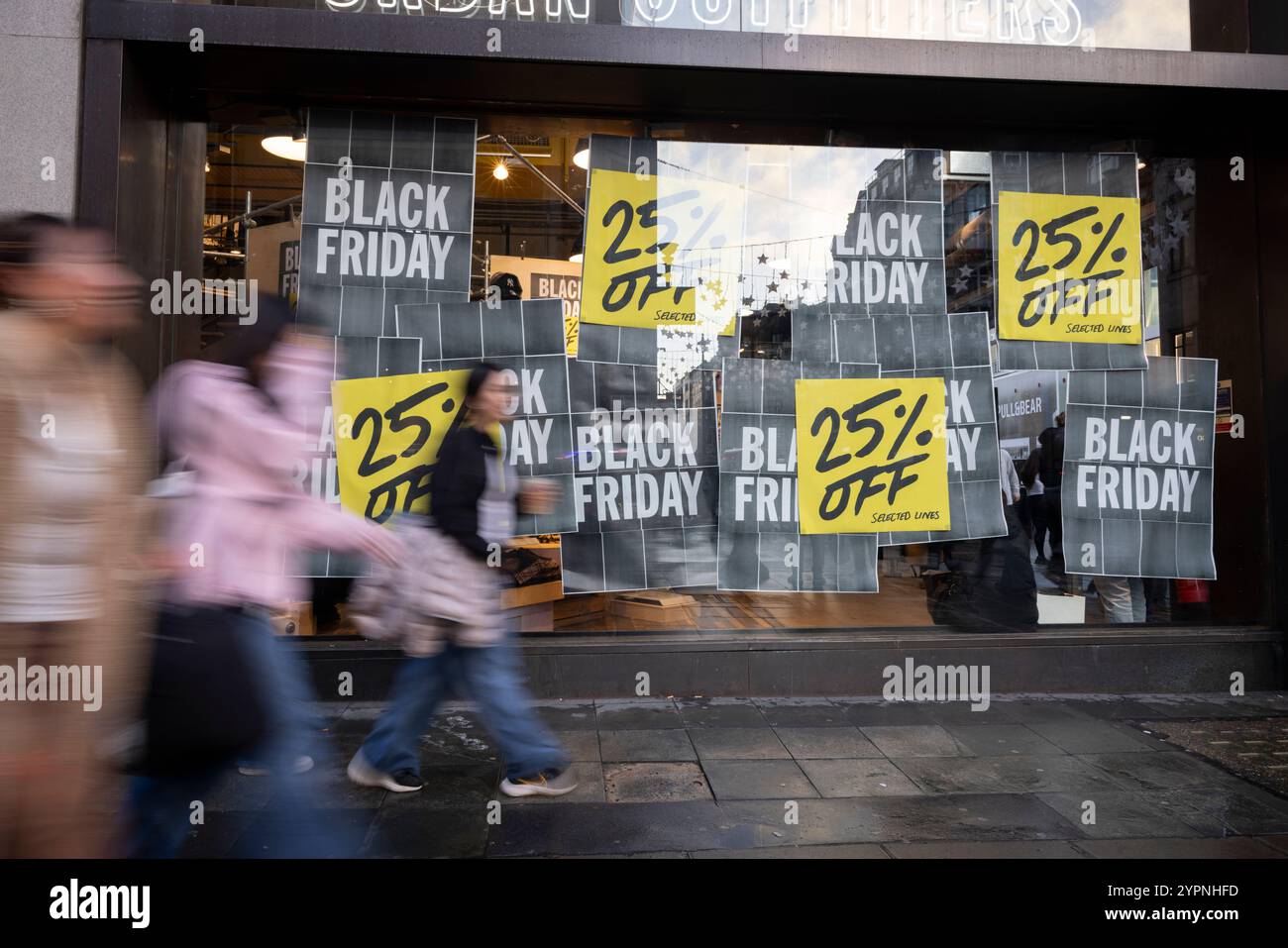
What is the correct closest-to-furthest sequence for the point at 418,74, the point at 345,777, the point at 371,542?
1. the point at 371,542
2. the point at 345,777
3. the point at 418,74

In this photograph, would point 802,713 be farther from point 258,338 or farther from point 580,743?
point 258,338

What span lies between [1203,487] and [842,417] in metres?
2.93

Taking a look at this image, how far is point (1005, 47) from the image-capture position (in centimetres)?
552

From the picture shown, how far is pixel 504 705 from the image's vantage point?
394 cm

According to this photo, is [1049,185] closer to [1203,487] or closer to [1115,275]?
[1115,275]

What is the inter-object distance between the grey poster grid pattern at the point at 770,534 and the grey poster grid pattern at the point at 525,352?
1173 mm

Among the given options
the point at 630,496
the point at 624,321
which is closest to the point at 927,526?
the point at 630,496

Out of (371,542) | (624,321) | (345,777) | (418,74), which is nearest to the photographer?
(371,542)

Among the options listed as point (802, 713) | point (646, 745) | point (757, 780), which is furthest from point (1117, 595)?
point (646, 745)

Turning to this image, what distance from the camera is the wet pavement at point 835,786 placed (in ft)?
12.1

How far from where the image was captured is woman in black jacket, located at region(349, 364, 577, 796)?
12.8ft

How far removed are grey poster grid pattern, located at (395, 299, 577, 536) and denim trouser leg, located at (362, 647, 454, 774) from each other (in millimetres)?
1882

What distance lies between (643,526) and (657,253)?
2.01m

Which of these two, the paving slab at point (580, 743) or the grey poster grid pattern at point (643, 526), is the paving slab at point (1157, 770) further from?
the paving slab at point (580, 743)
